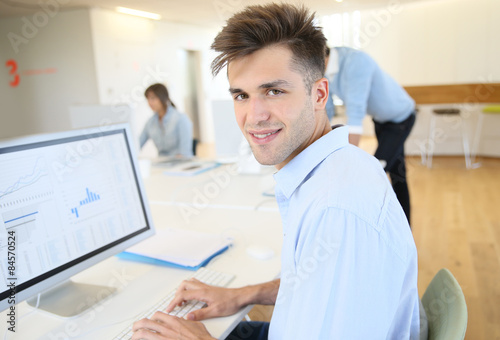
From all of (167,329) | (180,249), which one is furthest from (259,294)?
(180,249)

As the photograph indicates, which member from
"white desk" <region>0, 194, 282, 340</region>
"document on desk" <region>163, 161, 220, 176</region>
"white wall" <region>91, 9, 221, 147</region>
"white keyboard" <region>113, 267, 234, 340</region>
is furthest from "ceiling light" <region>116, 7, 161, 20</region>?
"white keyboard" <region>113, 267, 234, 340</region>

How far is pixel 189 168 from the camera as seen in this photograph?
8.98ft

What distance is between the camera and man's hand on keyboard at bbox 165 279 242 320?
0.99 m

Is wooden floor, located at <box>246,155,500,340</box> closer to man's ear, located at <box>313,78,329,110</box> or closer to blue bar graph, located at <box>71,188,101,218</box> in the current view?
blue bar graph, located at <box>71,188,101,218</box>

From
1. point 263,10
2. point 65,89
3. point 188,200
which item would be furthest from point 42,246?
point 65,89

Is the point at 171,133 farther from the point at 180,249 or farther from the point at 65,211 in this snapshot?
the point at 65,211

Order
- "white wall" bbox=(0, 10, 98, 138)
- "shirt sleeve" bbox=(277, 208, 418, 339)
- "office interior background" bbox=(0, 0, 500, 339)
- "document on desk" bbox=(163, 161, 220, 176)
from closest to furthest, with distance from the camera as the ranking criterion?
"shirt sleeve" bbox=(277, 208, 418, 339)
"document on desk" bbox=(163, 161, 220, 176)
"office interior background" bbox=(0, 0, 500, 339)
"white wall" bbox=(0, 10, 98, 138)

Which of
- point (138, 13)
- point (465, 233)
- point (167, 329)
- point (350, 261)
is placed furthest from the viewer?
point (138, 13)

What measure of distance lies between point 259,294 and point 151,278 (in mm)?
355

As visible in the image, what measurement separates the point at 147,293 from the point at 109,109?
1826 millimetres

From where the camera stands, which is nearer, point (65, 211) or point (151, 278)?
point (65, 211)

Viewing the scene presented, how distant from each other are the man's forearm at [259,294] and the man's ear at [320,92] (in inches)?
19.7

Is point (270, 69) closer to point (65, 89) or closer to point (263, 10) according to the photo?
point (263, 10)

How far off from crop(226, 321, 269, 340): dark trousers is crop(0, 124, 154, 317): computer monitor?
423mm
